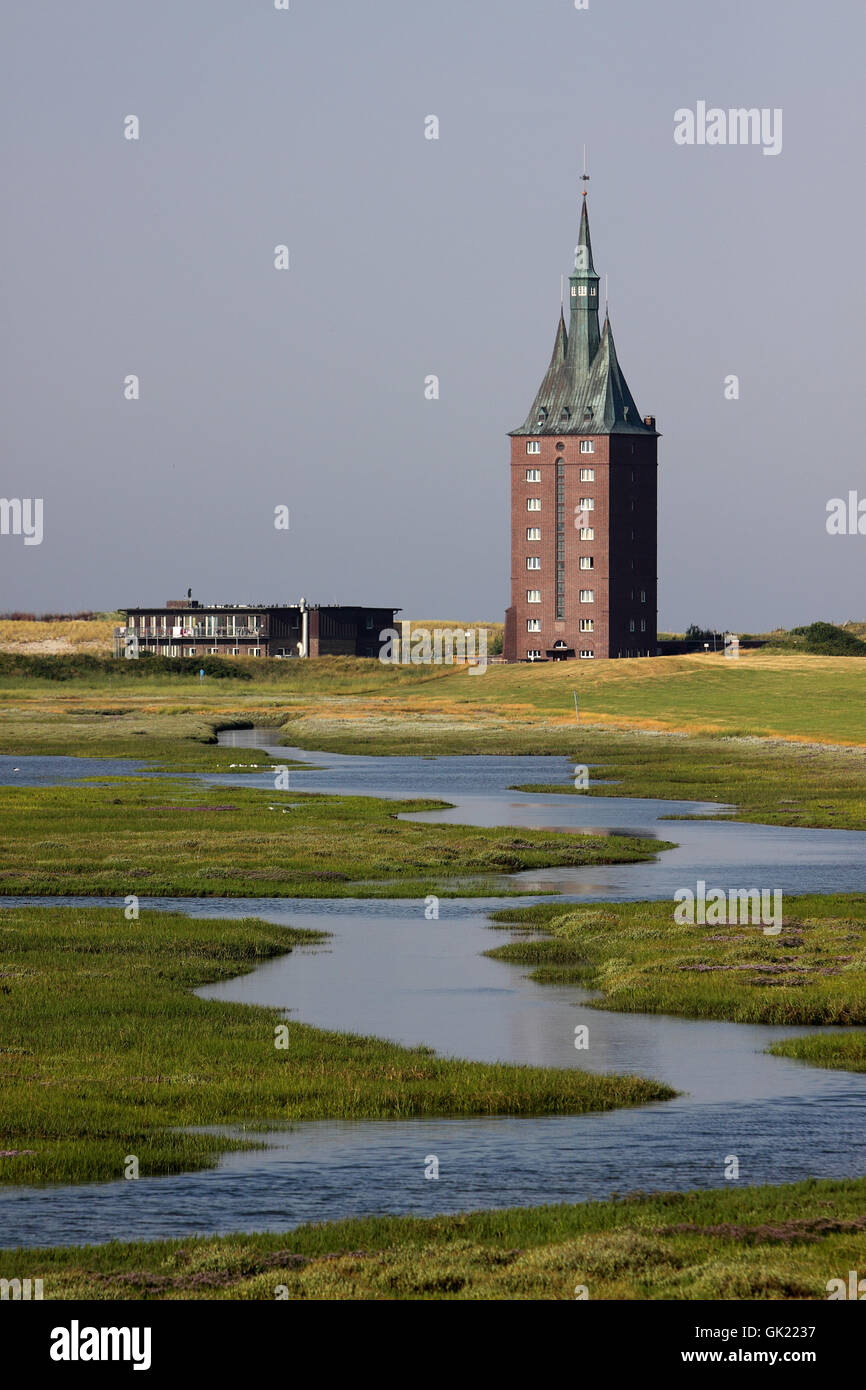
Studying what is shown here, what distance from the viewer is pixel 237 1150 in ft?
84.9

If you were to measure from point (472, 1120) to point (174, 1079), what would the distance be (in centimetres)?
488

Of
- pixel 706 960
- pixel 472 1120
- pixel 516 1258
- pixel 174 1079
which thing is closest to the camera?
pixel 516 1258

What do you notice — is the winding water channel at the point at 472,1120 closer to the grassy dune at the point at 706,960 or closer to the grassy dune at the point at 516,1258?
the grassy dune at the point at 706,960

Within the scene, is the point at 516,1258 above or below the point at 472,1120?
above

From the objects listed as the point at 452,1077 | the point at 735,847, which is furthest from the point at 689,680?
the point at 452,1077

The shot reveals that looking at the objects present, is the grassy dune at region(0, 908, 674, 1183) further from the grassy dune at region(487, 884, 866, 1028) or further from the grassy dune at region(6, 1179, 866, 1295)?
the grassy dune at region(487, 884, 866, 1028)

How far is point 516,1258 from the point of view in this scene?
20.6m

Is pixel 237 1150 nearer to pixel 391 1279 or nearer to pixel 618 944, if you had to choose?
pixel 391 1279

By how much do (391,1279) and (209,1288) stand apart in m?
1.90

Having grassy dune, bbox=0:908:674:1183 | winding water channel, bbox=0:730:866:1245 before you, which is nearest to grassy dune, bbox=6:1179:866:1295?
winding water channel, bbox=0:730:866:1245

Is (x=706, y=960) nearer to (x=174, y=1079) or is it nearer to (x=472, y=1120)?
(x=472, y=1120)

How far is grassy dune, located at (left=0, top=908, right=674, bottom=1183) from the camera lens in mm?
25781

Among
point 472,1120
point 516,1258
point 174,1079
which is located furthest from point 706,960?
point 516,1258

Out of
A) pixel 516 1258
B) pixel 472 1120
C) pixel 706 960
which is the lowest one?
pixel 706 960
